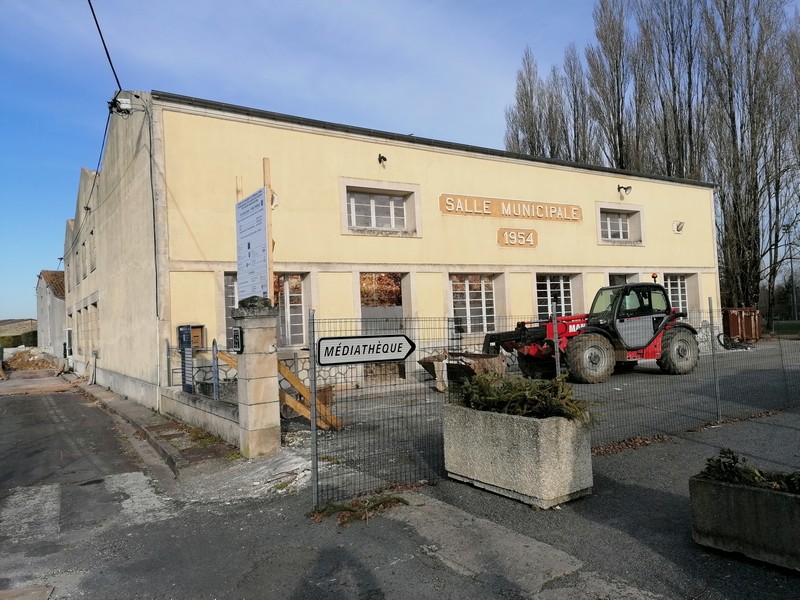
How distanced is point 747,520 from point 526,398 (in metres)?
1.97

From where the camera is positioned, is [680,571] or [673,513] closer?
[680,571]

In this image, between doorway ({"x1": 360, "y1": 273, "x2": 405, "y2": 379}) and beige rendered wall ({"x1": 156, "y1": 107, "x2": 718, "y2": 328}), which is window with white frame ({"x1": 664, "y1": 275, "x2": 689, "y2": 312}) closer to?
beige rendered wall ({"x1": 156, "y1": 107, "x2": 718, "y2": 328})

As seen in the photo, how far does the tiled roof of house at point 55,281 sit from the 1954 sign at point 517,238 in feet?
92.1

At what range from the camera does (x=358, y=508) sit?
5.28 meters

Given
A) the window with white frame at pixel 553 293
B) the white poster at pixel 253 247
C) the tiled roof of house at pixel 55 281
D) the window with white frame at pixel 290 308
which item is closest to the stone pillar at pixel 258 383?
the white poster at pixel 253 247

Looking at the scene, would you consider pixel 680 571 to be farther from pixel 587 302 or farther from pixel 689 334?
pixel 587 302

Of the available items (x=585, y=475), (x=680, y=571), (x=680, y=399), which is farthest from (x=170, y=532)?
(x=680, y=399)

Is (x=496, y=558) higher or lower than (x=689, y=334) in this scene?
lower

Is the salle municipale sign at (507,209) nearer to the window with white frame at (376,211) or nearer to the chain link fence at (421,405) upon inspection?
the window with white frame at (376,211)

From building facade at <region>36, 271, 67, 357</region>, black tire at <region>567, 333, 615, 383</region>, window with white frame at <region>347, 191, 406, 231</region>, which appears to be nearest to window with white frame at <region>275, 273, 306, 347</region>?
window with white frame at <region>347, 191, 406, 231</region>

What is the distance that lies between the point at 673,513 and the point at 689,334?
34.9ft

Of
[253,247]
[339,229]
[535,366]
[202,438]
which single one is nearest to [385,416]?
[253,247]

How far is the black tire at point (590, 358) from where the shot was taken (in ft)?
40.9

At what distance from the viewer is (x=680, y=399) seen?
10414mm
